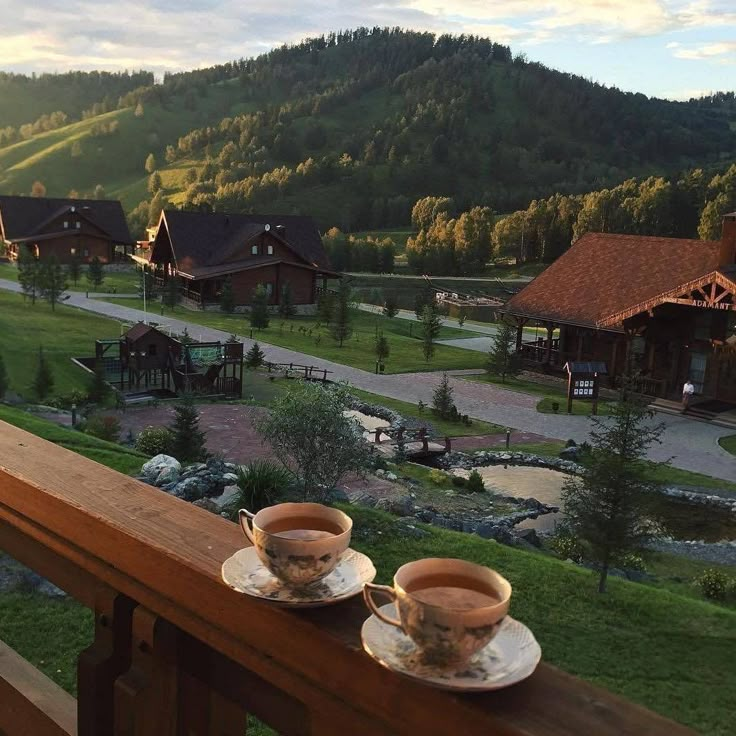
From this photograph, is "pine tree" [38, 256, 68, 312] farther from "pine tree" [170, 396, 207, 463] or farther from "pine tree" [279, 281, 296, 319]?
"pine tree" [170, 396, 207, 463]

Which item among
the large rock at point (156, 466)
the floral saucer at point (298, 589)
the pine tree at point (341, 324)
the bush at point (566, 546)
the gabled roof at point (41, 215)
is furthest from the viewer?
the gabled roof at point (41, 215)

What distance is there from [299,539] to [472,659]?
0.42m

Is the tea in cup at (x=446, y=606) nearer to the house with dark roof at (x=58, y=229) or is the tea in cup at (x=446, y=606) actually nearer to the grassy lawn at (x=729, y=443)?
the grassy lawn at (x=729, y=443)

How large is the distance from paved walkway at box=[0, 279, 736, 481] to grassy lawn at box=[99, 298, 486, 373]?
0.96 m

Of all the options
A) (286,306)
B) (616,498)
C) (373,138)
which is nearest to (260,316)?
(286,306)

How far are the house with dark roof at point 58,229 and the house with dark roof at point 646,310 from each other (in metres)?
34.5

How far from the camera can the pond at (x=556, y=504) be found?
1327cm

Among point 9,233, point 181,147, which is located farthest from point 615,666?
point 181,147

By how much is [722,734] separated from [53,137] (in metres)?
165

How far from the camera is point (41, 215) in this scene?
52.7m

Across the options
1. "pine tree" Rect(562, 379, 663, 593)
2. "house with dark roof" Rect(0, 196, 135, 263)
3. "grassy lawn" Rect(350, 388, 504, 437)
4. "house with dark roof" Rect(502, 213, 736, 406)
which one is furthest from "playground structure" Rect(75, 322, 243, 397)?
"house with dark roof" Rect(0, 196, 135, 263)

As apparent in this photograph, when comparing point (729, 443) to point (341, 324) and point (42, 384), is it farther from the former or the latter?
point (42, 384)

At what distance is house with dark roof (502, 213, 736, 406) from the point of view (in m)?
22.8

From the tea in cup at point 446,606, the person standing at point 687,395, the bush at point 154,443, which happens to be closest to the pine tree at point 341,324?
the person standing at point 687,395
